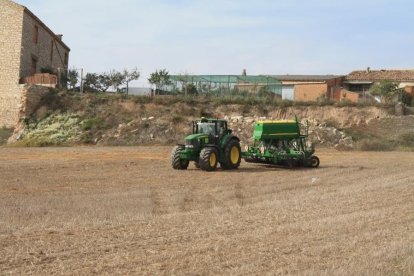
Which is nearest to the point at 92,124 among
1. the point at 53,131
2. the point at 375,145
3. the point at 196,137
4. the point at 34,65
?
the point at 53,131

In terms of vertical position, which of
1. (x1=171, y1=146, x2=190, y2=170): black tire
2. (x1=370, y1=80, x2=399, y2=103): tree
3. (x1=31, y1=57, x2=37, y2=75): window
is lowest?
(x1=171, y1=146, x2=190, y2=170): black tire

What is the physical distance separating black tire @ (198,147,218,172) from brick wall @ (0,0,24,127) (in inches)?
965

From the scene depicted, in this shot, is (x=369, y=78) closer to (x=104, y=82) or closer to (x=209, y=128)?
(x=104, y=82)

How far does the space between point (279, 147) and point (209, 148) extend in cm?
374

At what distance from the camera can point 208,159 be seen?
21.3 meters

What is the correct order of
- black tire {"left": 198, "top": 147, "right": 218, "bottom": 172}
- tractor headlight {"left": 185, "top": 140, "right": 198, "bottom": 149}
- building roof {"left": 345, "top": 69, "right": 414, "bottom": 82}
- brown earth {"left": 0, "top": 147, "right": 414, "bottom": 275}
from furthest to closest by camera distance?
building roof {"left": 345, "top": 69, "right": 414, "bottom": 82} < tractor headlight {"left": 185, "top": 140, "right": 198, "bottom": 149} < black tire {"left": 198, "top": 147, "right": 218, "bottom": 172} < brown earth {"left": 0, "top": 147, "right": 414, "bottom": 275}

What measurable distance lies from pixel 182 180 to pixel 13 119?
2726cm

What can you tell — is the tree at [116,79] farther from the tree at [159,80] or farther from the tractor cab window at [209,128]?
the tractor cab window at [209,128]

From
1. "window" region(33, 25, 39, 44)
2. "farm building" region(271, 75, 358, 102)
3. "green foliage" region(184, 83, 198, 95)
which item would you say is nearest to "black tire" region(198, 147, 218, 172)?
"farm building" region(271, 75, 358, 102)

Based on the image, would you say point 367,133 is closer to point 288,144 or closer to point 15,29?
point 288,144

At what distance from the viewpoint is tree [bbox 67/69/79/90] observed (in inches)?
1788

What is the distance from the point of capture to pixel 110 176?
19.0 m

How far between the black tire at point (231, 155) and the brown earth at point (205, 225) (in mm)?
3709

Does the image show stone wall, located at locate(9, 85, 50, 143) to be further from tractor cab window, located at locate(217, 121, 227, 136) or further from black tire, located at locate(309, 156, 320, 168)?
black tire, located at locate(309, 156, 320, 168)
